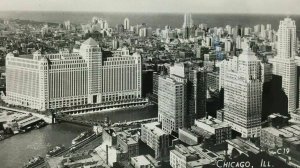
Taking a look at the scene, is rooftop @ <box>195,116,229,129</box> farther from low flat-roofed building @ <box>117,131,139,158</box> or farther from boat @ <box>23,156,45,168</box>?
boat @ <box>23,156,45,168</box>

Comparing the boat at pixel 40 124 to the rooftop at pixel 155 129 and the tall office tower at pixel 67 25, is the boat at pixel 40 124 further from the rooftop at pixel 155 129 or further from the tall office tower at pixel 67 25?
the rooftop at pixel 155 129

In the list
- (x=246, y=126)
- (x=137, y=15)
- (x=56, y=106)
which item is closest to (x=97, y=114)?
(x=56, y=106)

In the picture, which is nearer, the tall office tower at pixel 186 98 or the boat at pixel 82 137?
the boat at pixel 82 137

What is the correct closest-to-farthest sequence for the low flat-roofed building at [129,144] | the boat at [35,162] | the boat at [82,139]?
the boat at [35,162] < the low flat-roofed building at [129,144] < the boat at [82,139]

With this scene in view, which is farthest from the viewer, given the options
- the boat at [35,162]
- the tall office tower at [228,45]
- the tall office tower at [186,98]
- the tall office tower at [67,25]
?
the tall office tower at [228,45]

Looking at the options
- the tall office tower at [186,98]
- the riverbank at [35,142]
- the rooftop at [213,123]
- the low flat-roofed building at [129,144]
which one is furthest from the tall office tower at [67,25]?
the rooftop at [213,123]

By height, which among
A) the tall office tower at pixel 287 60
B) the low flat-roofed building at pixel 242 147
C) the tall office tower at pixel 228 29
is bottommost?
the low flat-roofed building at pixel 242 147

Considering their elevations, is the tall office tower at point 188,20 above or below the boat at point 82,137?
above
